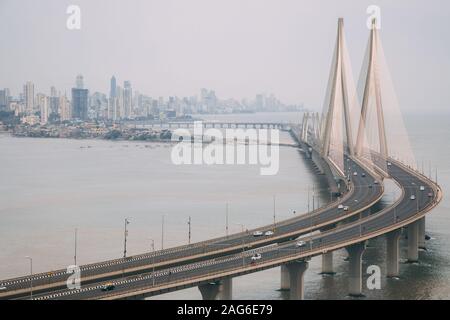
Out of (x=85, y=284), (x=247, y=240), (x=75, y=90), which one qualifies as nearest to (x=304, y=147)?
(x=247, y=240)

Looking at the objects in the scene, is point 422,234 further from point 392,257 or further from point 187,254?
point 187,254

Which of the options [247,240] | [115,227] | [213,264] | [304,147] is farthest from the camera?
[304,147]

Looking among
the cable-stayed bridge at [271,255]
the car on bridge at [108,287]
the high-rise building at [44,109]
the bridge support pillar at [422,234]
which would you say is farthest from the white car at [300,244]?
the high-rise building at [44,109]

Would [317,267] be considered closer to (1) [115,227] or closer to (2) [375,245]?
(2) [375,245]

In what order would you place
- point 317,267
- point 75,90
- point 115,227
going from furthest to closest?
point 75,90 < point 115,227 < point 317,267

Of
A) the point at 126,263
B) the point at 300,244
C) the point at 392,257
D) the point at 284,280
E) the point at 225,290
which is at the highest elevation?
the point at 300,244

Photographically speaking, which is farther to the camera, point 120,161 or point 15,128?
point 15,128

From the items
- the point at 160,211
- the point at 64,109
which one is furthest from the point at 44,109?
the point at 160,211
